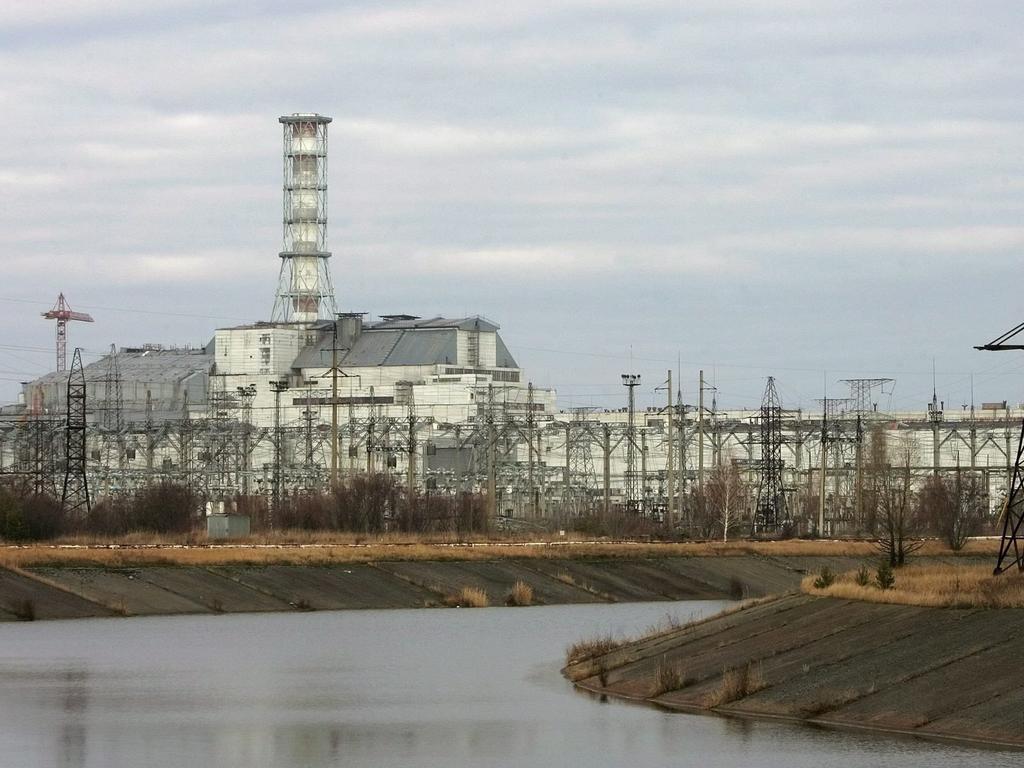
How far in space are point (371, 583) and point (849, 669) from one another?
33156 millimetres

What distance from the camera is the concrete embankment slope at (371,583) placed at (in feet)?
177

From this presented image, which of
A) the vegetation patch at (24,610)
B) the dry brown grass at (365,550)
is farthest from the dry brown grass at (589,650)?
the dry brown grass at (365,550)

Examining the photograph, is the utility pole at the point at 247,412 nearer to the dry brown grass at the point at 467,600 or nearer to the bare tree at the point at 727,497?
the bare tree at the point at 727,497

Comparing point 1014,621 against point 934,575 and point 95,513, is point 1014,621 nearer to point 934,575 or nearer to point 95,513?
point 934,575

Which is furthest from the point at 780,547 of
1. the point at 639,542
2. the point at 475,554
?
the point at 475,554

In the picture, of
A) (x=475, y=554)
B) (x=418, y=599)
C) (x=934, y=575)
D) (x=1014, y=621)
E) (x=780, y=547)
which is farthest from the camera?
(x=780, y=547)

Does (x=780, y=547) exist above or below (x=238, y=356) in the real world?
below

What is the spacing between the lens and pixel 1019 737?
2367cm

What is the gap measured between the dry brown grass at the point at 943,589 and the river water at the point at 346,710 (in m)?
5.05

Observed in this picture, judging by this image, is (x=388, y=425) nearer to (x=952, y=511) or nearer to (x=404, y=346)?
(x=404, y=346)

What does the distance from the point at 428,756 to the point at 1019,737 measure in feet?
24.1

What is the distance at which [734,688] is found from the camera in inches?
1160

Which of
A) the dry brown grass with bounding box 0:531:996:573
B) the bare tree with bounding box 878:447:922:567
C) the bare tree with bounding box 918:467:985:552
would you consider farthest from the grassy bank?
the bare tree with bounding box 878:447:922:567

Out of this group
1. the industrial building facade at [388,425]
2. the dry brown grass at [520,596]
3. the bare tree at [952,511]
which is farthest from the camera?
the industrial building facade at [388,425]
